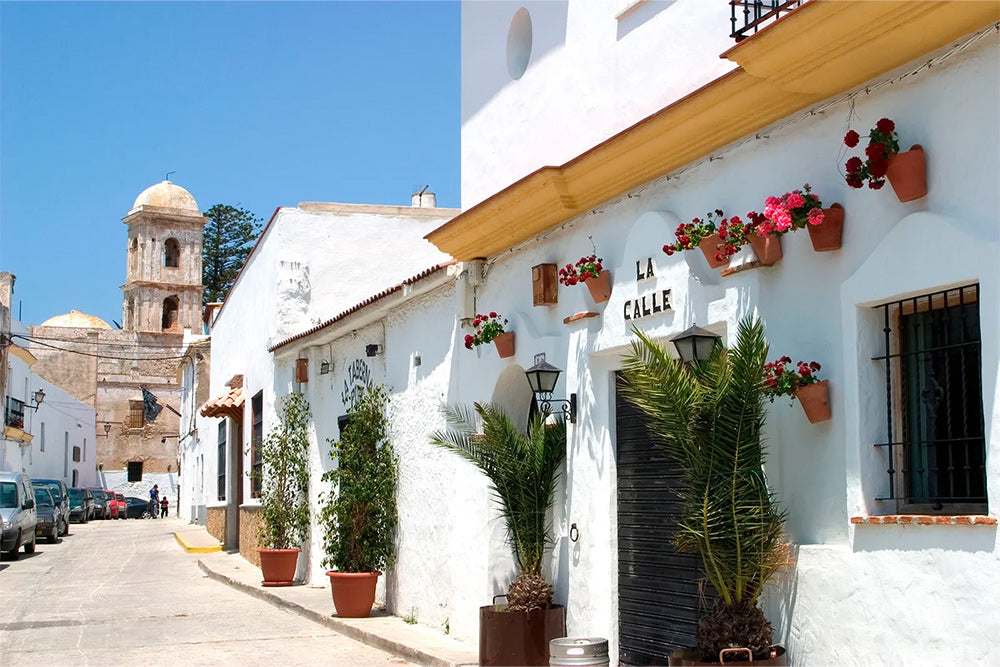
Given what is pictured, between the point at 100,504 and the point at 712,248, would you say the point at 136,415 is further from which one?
the point at 712,248

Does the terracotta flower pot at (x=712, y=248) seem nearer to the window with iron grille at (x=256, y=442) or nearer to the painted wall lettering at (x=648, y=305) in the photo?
the painted wall lettering at (x=648, y=305)

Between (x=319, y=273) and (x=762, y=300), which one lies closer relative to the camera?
(x=762, y=300)

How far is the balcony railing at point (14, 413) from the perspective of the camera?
4059 cm

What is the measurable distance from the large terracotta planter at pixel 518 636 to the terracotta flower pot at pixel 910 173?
14.8 feet

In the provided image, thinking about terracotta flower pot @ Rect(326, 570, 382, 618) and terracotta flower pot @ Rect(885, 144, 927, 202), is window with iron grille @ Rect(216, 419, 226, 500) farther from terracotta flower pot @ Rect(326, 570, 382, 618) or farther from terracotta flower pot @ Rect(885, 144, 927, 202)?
terracotta flower pot @ Rect(885, 144, 927, 202)

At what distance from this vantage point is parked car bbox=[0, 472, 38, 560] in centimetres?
2373

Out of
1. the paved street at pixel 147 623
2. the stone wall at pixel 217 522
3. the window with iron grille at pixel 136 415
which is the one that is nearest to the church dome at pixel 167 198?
the window with iron grille at pixel 136 415

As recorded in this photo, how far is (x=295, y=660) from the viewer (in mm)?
10352

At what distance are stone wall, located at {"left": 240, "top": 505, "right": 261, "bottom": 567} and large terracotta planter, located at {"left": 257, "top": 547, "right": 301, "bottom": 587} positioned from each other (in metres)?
3.16

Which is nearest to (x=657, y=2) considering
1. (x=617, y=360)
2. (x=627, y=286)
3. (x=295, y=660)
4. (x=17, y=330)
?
(x=627, y=286)

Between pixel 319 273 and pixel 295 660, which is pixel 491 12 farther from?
pixel 319 273

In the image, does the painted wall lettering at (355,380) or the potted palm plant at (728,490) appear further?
the painted wall lettering at (355,380)

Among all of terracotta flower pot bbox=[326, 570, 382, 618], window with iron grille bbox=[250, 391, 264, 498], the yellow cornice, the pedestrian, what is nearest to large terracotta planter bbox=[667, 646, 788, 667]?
the yellow cornice

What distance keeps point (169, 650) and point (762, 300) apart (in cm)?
685
